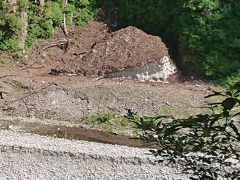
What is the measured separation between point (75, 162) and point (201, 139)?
6851 mm

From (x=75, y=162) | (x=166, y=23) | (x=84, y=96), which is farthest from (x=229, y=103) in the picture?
(x=166, y=23)

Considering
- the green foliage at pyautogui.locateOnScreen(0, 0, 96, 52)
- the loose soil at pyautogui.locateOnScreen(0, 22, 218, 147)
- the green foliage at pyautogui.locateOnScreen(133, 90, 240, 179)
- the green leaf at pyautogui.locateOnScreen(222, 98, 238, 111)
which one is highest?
the green leaf at pyautogui.locateOnScreen(222, 98, 238, 111)

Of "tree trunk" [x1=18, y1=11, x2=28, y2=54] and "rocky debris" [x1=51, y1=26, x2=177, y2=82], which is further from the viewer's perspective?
"tree trunk" [x1=18, y1=11, x2=28, y2=54]

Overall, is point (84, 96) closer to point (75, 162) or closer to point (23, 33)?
point (75, 162)

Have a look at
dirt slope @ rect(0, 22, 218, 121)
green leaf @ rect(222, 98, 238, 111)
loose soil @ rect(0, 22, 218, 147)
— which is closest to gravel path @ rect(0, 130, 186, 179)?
loose soil @ rect(0, 22, 218, 147)

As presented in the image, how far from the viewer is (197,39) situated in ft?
46.3

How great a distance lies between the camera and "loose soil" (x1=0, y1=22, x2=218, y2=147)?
38.4ft

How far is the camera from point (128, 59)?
46.1 ft

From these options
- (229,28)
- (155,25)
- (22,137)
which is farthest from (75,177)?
(155,25)

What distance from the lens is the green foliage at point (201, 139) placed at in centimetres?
177

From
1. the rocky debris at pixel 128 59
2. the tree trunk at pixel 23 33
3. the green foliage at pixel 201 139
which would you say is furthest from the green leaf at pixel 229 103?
the tree trunk at pixel 23 33

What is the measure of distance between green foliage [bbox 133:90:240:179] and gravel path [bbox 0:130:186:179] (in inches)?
235

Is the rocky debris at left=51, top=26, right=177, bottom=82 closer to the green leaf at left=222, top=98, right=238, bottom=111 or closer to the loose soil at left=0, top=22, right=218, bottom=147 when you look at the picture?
the loose soil at left=0, top=22, right=218, bottom=147

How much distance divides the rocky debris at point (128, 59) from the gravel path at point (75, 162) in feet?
15.6
